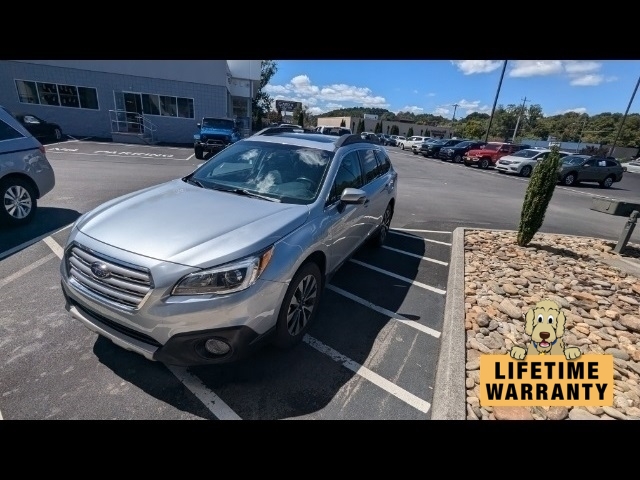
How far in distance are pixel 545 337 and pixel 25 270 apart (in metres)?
5.76

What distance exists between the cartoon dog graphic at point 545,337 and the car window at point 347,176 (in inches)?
88.0

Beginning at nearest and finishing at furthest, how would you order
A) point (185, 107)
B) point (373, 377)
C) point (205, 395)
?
point (205, 395) < point (373, 377) < point (185, 107)

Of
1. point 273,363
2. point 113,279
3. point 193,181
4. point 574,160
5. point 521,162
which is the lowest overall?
point 273,363

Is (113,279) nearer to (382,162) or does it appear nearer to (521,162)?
(382,162)

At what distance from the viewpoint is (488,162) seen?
23.6 m

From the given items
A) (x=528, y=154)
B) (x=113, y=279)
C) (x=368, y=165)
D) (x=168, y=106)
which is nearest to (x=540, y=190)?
(x=368, y=165)

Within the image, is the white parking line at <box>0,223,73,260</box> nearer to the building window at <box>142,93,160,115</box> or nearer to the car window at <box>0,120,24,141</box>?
the car window at <box>0,120,24,141</box>

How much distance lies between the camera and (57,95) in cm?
2027

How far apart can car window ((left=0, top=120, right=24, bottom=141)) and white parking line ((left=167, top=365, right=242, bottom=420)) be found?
4.93 metres

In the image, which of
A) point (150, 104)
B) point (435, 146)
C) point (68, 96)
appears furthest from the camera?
point (435, 146)

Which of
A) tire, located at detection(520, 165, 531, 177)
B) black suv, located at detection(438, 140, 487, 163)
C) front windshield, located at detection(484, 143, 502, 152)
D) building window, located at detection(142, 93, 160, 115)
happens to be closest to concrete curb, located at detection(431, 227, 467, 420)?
tire, located at detection(520, 165, 531, 177)
